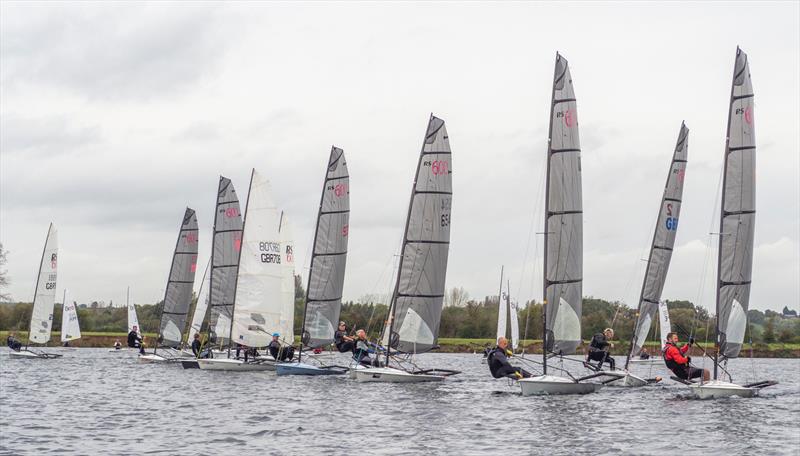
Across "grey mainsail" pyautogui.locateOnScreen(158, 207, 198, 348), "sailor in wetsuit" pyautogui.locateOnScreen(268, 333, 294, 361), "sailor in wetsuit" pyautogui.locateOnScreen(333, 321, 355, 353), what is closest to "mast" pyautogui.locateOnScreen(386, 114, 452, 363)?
"sailor in wetsuit" pyautogui.locateOnScreen(333, 321, 355, 353)

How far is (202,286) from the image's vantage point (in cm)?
5775

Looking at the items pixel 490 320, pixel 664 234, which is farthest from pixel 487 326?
pixel 664 234

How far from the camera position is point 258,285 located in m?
41.5

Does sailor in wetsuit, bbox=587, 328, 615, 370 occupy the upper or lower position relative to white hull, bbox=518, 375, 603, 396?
upper

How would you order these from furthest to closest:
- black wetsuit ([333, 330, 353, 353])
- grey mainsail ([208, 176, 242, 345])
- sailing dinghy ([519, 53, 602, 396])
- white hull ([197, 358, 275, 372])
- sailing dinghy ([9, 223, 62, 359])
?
sailing dinghy ([9, 223, 62, 359]) < grey mainsail ([208, 176, 242, 345]) < white hull ([197, 358, 275, 372]) < black wetsuit ([333, 330, 353, 353]) < sailing dinghy ([519, 53, 602, 396])

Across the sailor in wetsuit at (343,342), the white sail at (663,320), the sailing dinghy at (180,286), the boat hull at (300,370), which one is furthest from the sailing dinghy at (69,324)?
the white sail at (663,320)

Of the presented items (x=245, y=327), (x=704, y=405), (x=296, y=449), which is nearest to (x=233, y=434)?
(x=296, y=449)

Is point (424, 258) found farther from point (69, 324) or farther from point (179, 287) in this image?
point (69, 324)

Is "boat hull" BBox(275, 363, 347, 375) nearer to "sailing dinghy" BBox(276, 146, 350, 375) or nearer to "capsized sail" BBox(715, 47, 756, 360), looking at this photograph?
"sailing dinghy" BBox(276, 146, 350, 375)

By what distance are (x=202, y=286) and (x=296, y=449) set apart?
39222mm

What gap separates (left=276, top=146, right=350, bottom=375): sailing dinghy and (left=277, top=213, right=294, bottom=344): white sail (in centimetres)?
182

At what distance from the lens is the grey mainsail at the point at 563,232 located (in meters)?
30.7

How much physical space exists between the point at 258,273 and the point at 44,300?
878 inches

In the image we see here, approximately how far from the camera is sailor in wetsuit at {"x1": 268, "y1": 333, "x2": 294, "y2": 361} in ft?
135
